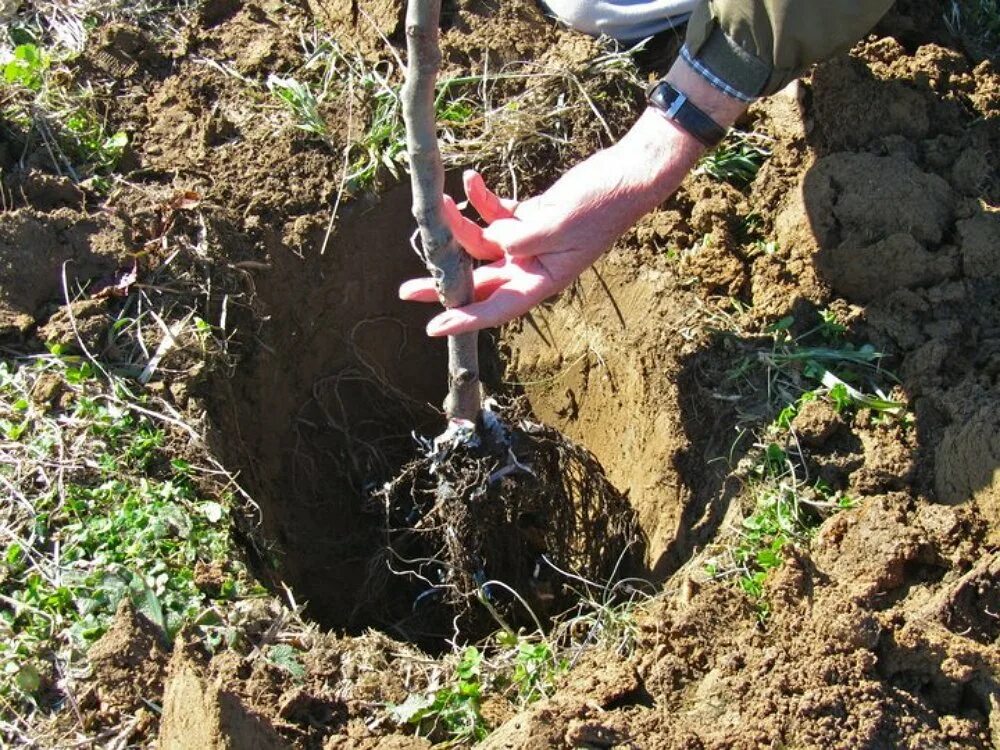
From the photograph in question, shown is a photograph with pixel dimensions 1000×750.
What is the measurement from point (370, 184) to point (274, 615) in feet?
4.04

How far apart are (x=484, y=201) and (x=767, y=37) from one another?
674 millimetres

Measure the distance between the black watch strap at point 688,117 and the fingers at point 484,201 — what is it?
0.39m

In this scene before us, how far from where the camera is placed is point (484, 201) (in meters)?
2.54

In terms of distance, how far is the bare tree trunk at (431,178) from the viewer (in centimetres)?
212

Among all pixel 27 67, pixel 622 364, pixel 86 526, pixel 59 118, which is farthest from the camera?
pixel 27 67

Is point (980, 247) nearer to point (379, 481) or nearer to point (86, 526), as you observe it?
point (379, 481)

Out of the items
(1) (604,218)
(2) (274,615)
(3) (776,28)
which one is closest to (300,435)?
(2) (274,615)

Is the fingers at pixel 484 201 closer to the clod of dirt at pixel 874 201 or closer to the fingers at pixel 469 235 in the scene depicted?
the fingers at pixel 469 235

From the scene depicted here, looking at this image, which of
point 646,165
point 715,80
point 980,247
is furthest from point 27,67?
point 980,247

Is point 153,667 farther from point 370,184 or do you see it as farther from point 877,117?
point 877,117

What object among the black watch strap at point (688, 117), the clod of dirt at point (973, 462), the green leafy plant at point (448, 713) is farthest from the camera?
the black watch strap at point (688, 117)

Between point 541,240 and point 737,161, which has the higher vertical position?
point 737,161

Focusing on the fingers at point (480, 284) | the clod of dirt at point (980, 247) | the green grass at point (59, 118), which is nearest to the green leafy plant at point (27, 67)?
the green grass at point (59, 118)

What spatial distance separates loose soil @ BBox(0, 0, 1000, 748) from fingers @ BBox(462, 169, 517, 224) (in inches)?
18.8
